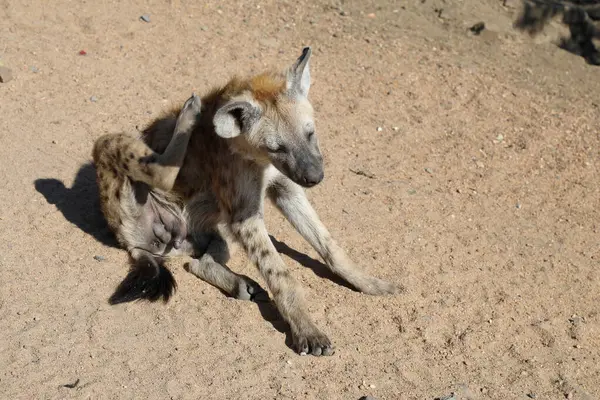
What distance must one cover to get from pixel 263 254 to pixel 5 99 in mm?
2849

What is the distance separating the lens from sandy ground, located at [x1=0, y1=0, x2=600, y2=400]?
3855mm

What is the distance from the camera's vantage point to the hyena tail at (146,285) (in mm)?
4109

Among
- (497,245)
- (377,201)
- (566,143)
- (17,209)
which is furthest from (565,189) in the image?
(17,209)

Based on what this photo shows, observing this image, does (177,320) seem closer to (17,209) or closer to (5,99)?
(17,209)

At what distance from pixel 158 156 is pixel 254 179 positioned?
57 cm

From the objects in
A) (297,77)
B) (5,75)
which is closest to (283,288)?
(297,77)

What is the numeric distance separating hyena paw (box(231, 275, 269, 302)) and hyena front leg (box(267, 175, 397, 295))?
1.48ft

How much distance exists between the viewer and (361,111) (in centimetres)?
627

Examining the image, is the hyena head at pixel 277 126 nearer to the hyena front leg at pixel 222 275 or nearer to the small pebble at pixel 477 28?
the hyena front leg at pixel 222 275

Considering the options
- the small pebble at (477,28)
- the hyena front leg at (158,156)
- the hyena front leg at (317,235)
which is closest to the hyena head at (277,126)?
the hyena front leg at (158,156)

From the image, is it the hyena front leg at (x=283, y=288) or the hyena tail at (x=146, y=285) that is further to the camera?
the hyena tail at (x=146, y=285)

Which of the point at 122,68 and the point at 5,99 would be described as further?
the point at 122,68

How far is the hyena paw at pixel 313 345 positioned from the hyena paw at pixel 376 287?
557 mm

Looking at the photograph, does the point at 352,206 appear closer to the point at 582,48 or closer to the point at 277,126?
the point at 277,126
